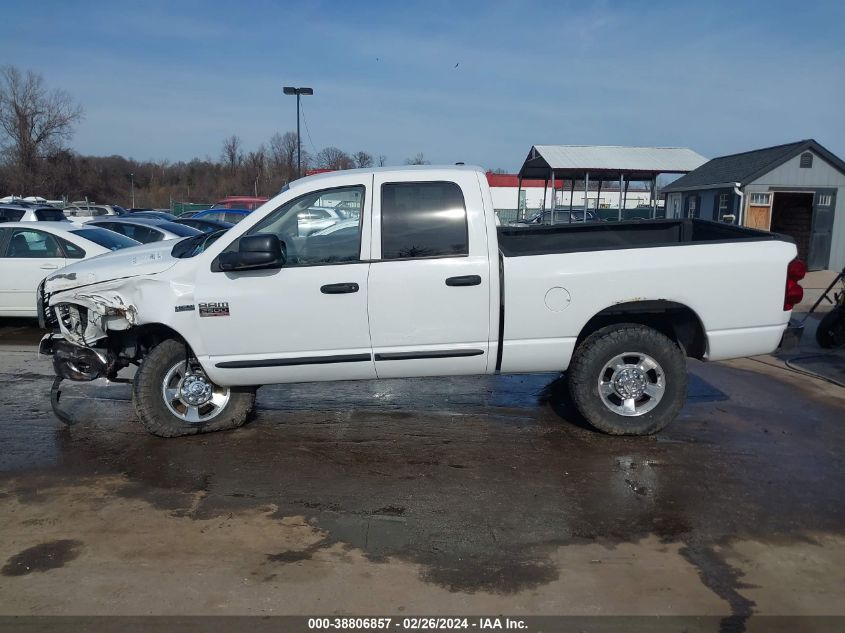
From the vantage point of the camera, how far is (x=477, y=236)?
525 cm

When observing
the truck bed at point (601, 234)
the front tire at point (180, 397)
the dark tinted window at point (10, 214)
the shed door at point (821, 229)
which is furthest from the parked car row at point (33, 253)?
the shed door at point (821, 229)

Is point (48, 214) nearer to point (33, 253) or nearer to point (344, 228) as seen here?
point (33, 253)

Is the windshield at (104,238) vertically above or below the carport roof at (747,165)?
below

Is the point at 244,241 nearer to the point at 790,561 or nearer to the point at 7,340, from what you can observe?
the point at 790,561

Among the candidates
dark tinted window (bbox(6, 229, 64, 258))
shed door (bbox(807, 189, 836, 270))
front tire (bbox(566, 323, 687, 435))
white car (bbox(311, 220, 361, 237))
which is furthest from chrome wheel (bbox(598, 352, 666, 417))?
shed door (bbox(807, 189, 836, 270))

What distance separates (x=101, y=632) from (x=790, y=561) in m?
3.45

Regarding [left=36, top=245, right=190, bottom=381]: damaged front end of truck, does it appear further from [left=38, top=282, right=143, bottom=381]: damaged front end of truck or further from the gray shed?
the gray shed

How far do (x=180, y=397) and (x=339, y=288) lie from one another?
62.5 inches

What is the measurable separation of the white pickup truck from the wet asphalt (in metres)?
0.53

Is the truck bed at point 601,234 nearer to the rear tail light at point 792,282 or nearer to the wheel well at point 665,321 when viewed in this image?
the wheel well at point 665,321

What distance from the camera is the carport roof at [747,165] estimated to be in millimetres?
18828

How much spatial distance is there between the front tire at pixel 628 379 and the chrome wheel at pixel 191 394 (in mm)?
2827

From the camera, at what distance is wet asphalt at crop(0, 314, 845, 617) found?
3840 millimetres

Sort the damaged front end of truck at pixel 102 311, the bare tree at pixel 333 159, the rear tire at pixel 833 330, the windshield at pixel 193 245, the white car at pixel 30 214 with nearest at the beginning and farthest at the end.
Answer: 1. the damaged front end of truck at pixel 102 311
2. the windshield at pixel 193 245
3. the rear tire at pixel 833 330
4. the white car at pixel 30 214
5. the bare tree at pixel 333 159
